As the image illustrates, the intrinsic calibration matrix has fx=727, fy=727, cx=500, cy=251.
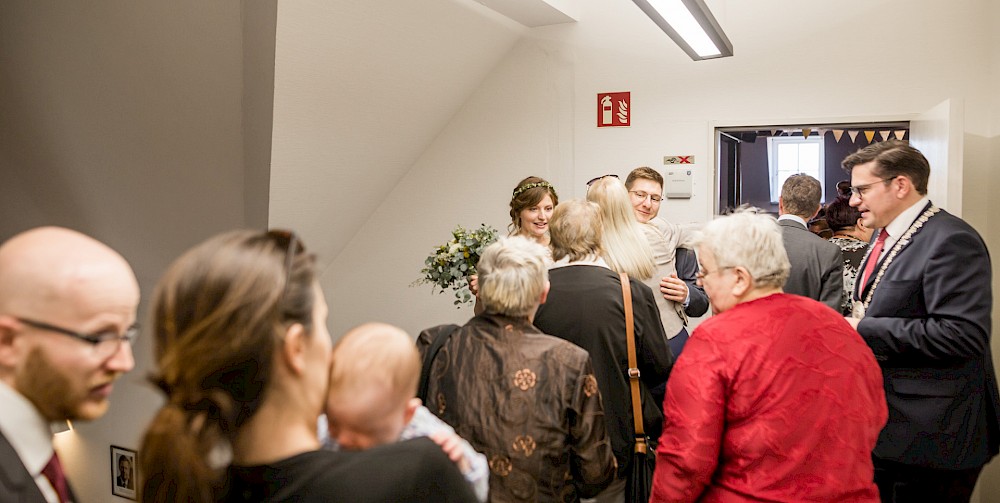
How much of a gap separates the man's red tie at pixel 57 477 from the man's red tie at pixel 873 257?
108 inches

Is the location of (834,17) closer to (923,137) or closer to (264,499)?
(923,137)

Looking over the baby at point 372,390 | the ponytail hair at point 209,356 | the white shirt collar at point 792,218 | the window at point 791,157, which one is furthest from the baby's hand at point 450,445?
the window at point 791,157

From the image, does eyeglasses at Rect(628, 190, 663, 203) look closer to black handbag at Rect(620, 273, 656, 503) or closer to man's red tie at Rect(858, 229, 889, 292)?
man's red tie at Rect(858, 229, 889, 292)

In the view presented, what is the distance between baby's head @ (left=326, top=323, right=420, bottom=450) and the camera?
1.18 metres

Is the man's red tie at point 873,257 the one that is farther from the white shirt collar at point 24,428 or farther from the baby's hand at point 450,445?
the white shirt collar at point 24,428


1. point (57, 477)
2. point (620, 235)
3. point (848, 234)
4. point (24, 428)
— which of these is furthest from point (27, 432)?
point (848, 234)

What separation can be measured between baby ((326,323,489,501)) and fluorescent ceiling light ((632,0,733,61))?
6.90ft

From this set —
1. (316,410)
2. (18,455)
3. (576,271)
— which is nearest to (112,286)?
(18,455)

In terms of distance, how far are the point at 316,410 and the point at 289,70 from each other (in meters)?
2.96

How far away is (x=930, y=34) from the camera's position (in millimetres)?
4242

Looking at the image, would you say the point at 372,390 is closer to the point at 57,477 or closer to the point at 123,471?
the point at 57,477

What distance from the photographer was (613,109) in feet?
16.4

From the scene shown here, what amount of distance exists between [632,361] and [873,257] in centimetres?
119

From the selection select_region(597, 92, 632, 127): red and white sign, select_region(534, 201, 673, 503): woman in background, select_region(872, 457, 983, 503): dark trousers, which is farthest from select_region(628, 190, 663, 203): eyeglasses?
select_region(872, 457, 983, 503): dark trousers
